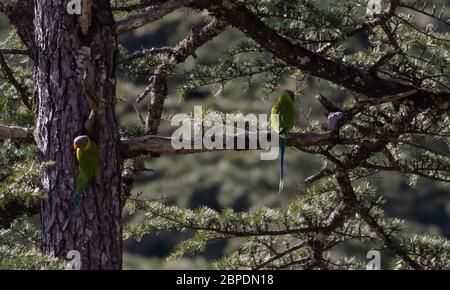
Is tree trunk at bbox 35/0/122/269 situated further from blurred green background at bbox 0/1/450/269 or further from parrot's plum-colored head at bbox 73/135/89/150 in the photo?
blurred green background at bbox 0/1/450/269

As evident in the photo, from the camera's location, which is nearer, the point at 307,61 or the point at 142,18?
the point at 142,18

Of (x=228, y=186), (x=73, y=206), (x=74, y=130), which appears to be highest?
(x=228, y=186)

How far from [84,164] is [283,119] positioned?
109cm

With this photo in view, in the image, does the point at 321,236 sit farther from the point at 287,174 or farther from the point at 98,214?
the point at 287,174

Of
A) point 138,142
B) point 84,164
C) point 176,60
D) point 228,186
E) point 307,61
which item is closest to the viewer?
point 84,164

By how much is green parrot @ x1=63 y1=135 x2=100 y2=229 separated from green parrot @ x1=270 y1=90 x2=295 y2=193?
794mm

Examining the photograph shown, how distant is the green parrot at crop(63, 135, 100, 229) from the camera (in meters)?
2.86

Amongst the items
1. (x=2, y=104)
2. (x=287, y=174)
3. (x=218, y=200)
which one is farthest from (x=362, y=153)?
(x=218, y=200)

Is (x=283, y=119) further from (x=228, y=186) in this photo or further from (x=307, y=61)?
(x=228, y=186)

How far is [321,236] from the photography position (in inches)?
152

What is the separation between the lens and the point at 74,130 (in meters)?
2.93

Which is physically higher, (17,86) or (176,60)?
(176,60)

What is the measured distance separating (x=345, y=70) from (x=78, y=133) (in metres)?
1.16

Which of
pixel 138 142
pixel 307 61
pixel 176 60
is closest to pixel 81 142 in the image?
pixel 138 142
